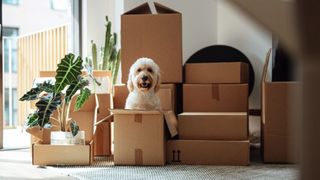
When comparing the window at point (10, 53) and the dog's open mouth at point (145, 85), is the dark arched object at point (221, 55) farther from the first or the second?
the window at point (10, 53)

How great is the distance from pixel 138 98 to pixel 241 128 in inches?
25.3

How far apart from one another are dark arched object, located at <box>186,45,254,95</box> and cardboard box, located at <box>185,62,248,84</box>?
16.2 inches

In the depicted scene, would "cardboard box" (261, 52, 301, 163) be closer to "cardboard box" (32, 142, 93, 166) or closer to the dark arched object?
the dark arched object

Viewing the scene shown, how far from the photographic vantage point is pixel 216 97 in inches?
106

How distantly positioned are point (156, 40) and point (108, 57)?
76 cm

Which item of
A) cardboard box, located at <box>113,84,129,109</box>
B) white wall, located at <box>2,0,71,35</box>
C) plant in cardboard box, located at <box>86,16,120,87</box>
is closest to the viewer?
cardboard box, located at <box>113,84,129,109</box>

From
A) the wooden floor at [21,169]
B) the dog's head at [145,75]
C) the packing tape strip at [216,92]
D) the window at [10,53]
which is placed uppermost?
the window at [10,53]

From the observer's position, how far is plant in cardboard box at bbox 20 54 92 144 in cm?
232

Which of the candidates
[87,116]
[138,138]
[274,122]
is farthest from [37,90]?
[274,122]

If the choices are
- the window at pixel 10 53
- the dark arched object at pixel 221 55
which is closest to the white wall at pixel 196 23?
the dark arched object at pixel 221 55

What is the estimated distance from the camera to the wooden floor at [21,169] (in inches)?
80.7

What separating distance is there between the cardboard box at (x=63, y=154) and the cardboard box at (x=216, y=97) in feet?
2.57

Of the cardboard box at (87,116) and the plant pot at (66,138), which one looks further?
the cardboard box at (87,116)

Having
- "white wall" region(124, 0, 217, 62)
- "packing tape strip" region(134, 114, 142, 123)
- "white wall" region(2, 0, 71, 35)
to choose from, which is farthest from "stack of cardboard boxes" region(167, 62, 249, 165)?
"white wall" region(2, 0, 71, 35)
